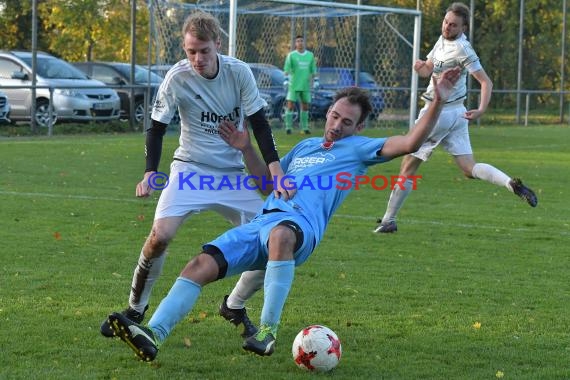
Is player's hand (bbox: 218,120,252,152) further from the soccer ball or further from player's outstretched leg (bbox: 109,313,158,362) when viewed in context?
player's outstretched leg (bbox: 109,313,158,362)

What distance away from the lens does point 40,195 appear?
12539mm

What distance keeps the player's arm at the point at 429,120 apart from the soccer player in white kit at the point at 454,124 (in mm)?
4678

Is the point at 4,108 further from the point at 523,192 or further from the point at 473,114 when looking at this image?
the point at 523,192

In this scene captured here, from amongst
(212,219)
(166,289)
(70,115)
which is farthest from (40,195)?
(70,115)

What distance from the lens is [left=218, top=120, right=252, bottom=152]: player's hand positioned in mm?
5980

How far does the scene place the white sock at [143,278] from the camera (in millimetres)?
6012

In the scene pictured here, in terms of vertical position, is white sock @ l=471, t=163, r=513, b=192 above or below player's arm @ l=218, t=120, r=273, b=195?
below

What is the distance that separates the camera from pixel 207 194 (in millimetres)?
6059

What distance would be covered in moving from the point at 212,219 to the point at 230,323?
473 centimetres

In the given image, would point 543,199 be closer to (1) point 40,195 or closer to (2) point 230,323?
(1) point 40,195

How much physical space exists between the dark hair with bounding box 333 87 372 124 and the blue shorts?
0.80 meters

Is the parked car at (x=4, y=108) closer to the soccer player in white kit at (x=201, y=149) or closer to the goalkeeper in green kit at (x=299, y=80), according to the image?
the goalkeeper in green kit at (x=299, y=80)

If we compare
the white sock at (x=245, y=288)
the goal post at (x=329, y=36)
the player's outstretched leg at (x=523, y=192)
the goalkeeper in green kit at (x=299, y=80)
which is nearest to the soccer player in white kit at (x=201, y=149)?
the white sock at (x=245, y=288)

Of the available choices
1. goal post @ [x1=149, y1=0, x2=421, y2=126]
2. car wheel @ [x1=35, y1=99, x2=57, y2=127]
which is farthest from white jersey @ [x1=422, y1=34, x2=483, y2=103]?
car wheel @ [x1=35, y1=99, x2=57, y2=127]
